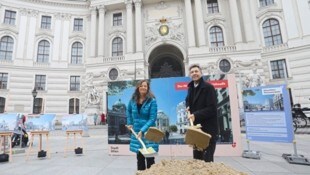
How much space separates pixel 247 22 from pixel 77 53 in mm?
25683

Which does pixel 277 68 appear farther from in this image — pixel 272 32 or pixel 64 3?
pixel 64 3

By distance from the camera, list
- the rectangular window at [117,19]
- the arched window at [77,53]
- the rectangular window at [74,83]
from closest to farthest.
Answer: the rectangular window at [74,83] < the rectangular window at [117,19] < the arched window at [77,53]

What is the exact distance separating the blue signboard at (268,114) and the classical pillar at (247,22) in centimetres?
2118

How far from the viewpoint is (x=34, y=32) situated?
30.0 metres

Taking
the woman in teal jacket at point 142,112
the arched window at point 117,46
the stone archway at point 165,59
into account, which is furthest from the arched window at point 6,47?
the woman in teal jacket at point 142,112

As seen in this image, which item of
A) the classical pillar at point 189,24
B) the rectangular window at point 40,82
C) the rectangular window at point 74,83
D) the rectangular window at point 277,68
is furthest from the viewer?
the rectangular window at point 74,83

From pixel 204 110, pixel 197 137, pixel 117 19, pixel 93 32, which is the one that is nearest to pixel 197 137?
pixel 197 137

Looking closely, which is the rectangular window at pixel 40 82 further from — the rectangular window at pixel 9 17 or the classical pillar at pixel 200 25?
the classical pillar at pixel 200 25

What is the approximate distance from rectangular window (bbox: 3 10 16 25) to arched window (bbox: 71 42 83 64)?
8.98 m

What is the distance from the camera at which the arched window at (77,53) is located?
103 ft

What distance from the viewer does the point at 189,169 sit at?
1.93 metres

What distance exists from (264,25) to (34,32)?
33509 mm

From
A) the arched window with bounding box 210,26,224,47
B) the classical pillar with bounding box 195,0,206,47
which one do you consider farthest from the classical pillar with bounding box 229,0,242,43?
the classical pillar with bounding box 195,0,206,47

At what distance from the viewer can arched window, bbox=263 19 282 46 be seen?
82.6 ft
